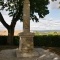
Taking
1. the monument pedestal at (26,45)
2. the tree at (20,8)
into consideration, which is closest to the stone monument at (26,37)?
the monument pedestal at (26,45)

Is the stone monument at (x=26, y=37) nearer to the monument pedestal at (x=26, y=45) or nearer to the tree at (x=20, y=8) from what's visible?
the monument pedestal at (x=26, y=45)

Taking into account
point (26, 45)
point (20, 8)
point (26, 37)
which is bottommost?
point (26, 45)

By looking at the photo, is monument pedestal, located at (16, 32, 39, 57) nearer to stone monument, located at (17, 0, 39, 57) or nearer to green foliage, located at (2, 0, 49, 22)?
stone monument, located at (17, 0, 39, 57)

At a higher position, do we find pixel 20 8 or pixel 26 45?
pixel 20 8

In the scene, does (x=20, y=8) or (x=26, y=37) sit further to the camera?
(x=20, y=8)

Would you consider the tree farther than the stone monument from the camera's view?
Yes

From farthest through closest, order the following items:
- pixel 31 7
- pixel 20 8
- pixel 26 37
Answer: pixel 20 8, pixel 31 7, pixel 26 37

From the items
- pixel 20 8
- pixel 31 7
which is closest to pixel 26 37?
pixel 31 7

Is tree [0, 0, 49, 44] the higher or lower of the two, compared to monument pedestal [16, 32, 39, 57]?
higher

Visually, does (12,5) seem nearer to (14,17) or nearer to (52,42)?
(14,17)

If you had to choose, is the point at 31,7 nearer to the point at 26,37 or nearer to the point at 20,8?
the point at 20,8

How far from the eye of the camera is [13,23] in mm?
12875

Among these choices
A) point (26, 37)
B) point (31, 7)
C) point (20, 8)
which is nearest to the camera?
point (26, 37)

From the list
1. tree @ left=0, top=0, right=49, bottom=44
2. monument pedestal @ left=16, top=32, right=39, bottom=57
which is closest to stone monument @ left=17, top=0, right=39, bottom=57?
monument pedestal @ left=16, top=32, right=39, bottom=57
